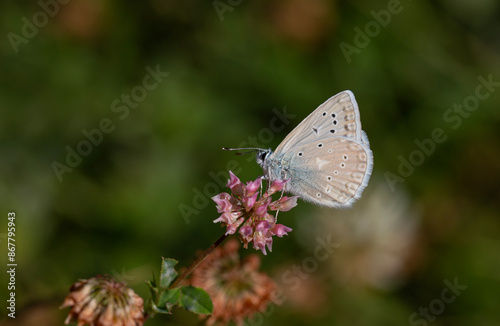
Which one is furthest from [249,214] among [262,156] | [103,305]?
[103,305]

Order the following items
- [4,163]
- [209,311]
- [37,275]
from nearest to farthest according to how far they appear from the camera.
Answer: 1. [209,311]
2. [37,275]
3. [4,163]

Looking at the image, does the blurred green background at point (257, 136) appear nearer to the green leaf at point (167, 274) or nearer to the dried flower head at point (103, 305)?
the dried flower head at point (103, 305)

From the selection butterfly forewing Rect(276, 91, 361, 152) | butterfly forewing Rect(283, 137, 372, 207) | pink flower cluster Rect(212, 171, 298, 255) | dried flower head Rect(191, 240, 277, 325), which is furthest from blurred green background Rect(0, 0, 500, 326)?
pink flower cluster Rect(212, 171, 298, 255)

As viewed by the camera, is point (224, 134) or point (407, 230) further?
point (407, 230)

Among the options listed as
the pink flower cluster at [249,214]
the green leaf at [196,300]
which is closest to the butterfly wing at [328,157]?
the pink flower cluster at [249,214]

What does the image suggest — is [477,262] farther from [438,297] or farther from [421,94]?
[421,94]

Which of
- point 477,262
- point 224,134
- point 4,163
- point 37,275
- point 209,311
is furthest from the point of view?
point 477,262

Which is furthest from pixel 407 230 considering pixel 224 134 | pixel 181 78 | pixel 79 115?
pixel 79 115
